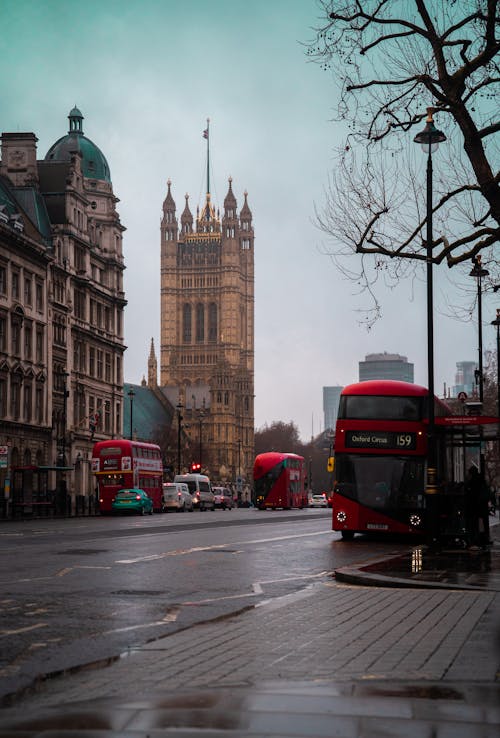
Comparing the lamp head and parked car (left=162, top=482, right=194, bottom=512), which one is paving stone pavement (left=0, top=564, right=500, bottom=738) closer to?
the lamp head

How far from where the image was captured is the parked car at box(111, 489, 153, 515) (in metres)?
61.8

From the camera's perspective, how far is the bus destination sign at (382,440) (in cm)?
2914

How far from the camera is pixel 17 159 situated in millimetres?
83438

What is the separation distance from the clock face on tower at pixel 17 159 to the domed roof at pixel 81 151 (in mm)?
13125

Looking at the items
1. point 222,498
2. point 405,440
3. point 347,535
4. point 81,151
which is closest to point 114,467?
point 347,535

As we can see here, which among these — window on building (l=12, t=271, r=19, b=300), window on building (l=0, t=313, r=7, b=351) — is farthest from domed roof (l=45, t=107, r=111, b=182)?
window on building (l=0, t=313, r=7, b=351)

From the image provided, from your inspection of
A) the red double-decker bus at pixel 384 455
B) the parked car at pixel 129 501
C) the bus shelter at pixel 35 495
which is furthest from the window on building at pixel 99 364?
the red double-decker bus at pixel 384 455

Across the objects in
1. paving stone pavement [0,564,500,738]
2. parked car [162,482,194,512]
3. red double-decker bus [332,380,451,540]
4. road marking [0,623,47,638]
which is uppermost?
red double-decker bus [332,380,451,540]

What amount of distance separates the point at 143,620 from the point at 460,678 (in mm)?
4749

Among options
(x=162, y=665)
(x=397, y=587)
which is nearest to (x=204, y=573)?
(x=397, y=587)

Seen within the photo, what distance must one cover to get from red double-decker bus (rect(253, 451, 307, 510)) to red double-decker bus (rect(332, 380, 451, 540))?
52.1 meters

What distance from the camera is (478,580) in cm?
1570

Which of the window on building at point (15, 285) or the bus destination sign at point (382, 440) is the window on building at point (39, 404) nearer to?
the window on building at point (15, 285)

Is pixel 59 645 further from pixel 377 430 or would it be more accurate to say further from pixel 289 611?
pixel 377 430
